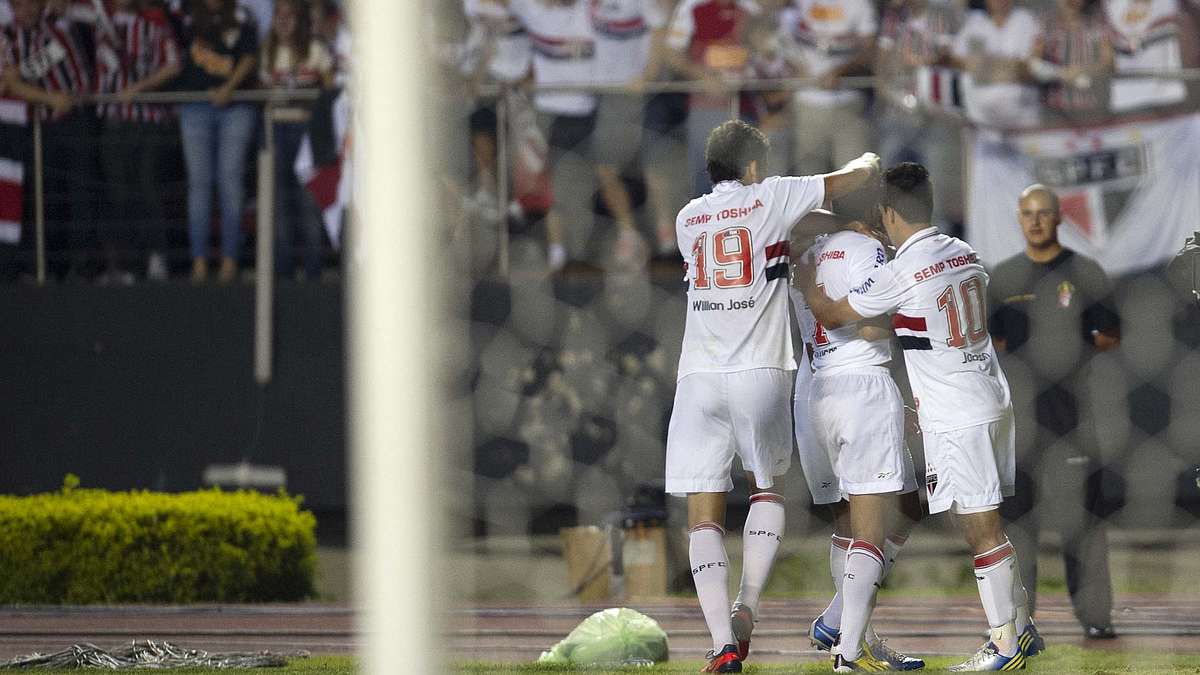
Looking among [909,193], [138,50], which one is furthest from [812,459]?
[138,50]

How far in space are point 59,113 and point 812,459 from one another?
21.0ft

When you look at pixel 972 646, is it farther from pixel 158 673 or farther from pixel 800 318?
pixel 158 673

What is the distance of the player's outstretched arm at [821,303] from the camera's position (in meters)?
5.71

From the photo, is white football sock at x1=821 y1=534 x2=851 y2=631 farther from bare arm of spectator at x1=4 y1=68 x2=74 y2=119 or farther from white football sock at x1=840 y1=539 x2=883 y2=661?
bare arm of spectator at x1=4 y1=68 x2=74 y2=119

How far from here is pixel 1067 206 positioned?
9711mm

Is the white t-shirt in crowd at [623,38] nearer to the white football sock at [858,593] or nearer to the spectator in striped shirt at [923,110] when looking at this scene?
the spectator in striped shirt at [923,110]

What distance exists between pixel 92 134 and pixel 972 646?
6.34 m

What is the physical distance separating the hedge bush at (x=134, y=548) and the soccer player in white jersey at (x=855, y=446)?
14.0ft

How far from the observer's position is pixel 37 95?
34.8 ft

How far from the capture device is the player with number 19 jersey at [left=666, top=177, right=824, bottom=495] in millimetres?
5676

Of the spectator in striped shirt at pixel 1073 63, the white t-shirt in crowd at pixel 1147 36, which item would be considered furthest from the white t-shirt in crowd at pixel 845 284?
the white t-shirt in crowd at pixel 1147 36

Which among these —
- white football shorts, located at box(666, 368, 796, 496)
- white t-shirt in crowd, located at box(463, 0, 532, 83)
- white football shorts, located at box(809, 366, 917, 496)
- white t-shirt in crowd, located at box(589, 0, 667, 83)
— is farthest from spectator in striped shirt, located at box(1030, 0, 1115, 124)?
white football shorts, located at box(666, 368, 796, 496)

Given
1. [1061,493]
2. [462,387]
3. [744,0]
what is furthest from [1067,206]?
[462,387]

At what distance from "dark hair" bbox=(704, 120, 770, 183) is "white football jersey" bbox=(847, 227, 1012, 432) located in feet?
1.87
